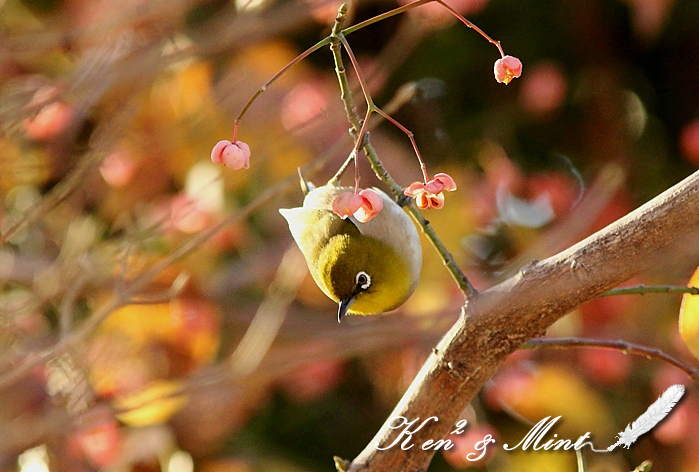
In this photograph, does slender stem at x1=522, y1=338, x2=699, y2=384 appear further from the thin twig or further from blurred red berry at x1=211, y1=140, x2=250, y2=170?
the thin twig

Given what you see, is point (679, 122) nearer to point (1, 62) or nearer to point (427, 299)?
point (427, 299)

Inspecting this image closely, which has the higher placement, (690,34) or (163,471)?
(690,34)

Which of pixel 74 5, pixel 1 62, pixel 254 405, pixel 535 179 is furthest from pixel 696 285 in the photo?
pixel 74 5

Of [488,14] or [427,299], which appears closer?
[427,299]

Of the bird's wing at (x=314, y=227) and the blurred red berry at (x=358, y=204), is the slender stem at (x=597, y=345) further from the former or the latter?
the bird's wing at (x=314, y=227)

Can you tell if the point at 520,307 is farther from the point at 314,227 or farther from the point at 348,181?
the point at 348,181

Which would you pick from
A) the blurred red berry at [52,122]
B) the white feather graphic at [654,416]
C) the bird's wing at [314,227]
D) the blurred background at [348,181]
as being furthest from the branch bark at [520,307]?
the blurred red berry at [52,122]
